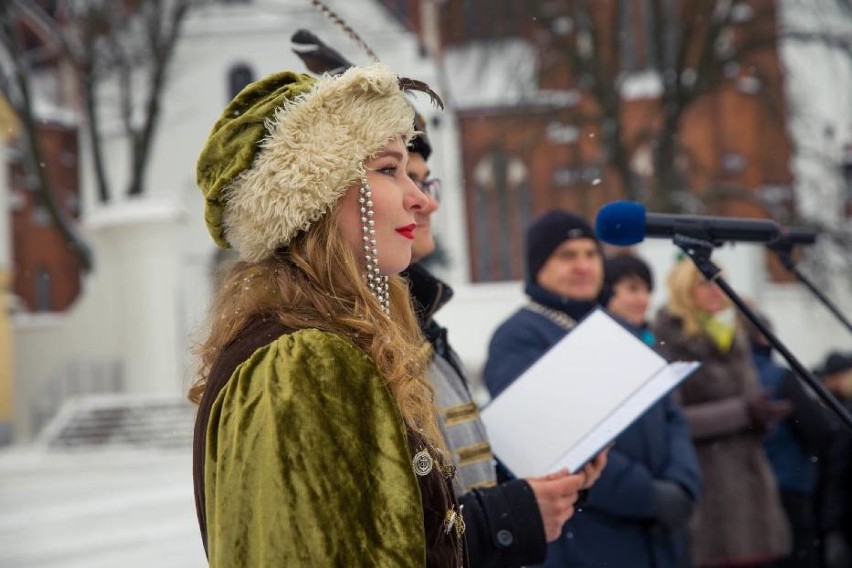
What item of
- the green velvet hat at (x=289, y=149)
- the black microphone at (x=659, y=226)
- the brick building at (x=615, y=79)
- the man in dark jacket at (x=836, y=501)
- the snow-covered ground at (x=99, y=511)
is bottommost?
the snow-covered ground at (x=99, y=511)

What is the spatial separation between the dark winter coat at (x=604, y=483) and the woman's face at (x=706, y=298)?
4.58 feet

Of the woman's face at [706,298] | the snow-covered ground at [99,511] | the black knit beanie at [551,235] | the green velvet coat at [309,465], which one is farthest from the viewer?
the snow-covered ground at [99,511]

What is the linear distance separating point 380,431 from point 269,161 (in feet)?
1.77

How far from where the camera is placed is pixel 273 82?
1.97 meters

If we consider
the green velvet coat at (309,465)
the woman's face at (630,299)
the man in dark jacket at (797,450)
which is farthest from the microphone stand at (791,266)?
the man in dark jacket at (797,450)

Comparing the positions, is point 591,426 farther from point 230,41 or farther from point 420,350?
point 230,41

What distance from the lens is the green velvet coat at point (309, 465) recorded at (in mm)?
1535

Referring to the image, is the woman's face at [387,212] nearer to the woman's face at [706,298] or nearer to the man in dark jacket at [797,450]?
the woman's face at [706,298]

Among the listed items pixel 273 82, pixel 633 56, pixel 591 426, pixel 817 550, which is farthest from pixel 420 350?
pixel 633 56

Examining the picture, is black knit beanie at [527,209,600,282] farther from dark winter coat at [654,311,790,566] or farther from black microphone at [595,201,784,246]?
dark winter coat at [654,311,790,566]

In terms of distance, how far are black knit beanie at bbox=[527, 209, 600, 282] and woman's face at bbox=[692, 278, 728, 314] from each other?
4.39 ft

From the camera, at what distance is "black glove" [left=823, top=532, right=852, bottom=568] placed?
15.8ft

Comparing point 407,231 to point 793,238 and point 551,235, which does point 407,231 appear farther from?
point 551,235

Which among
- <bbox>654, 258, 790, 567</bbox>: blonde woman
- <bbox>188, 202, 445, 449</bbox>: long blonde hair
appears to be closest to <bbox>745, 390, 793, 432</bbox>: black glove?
<bbox>654, 258, 790, 567</bbox>: blonde woman
